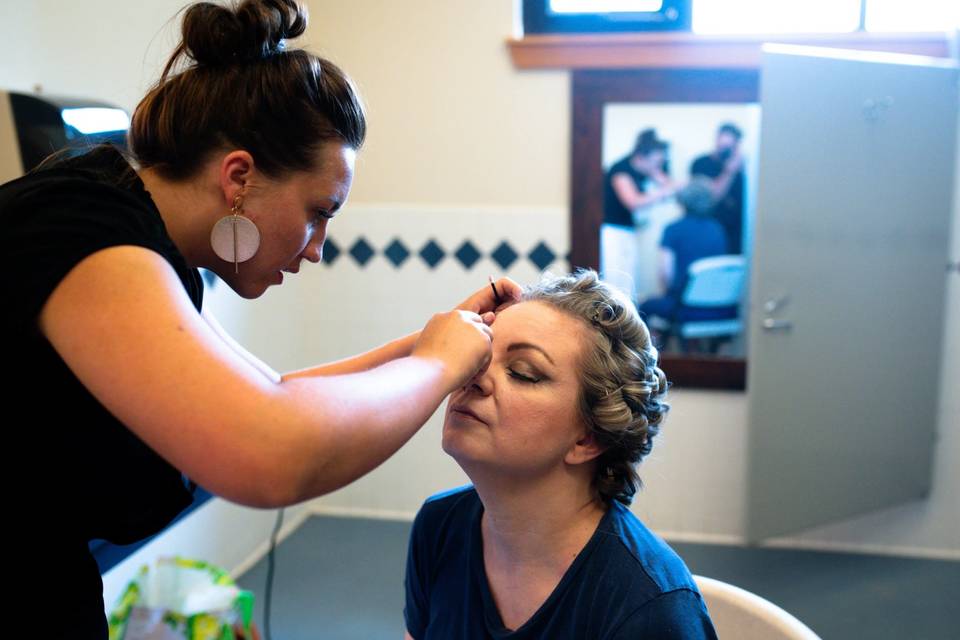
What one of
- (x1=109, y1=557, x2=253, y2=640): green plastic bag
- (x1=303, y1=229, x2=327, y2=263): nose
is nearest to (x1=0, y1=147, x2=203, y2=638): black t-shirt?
(x1=303, y1=229, x2=327, y2=263): nose

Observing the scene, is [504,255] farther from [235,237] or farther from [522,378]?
[235,237]

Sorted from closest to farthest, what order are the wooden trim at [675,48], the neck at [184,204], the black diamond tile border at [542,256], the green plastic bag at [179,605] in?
the neck at [184,204]
the green plastic bag at [179,605]
the wooden trim at [675,48]
the black diamond tile border at [542,256]

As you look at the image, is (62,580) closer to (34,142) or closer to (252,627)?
(34,142)

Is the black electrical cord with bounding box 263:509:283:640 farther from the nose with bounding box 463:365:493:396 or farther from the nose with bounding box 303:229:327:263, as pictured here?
the nose with bounding box 303:229:327:263

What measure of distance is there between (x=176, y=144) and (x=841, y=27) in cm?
297

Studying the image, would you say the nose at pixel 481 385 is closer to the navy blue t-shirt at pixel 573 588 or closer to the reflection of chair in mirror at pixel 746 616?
the navy blue t-shirt at pixel 573 588

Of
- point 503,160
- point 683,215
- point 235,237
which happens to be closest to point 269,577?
point 503,160

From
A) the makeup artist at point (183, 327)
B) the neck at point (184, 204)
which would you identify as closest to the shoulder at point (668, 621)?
the makeup artist at point (183, 327)

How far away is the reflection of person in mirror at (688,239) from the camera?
337 cm

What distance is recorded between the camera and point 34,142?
1827 mm

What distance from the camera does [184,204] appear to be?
100 cm

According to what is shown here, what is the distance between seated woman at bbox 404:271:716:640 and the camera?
1.27 m

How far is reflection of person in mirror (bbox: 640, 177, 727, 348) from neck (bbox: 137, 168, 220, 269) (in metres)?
2.61

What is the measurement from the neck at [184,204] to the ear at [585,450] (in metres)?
0.65
